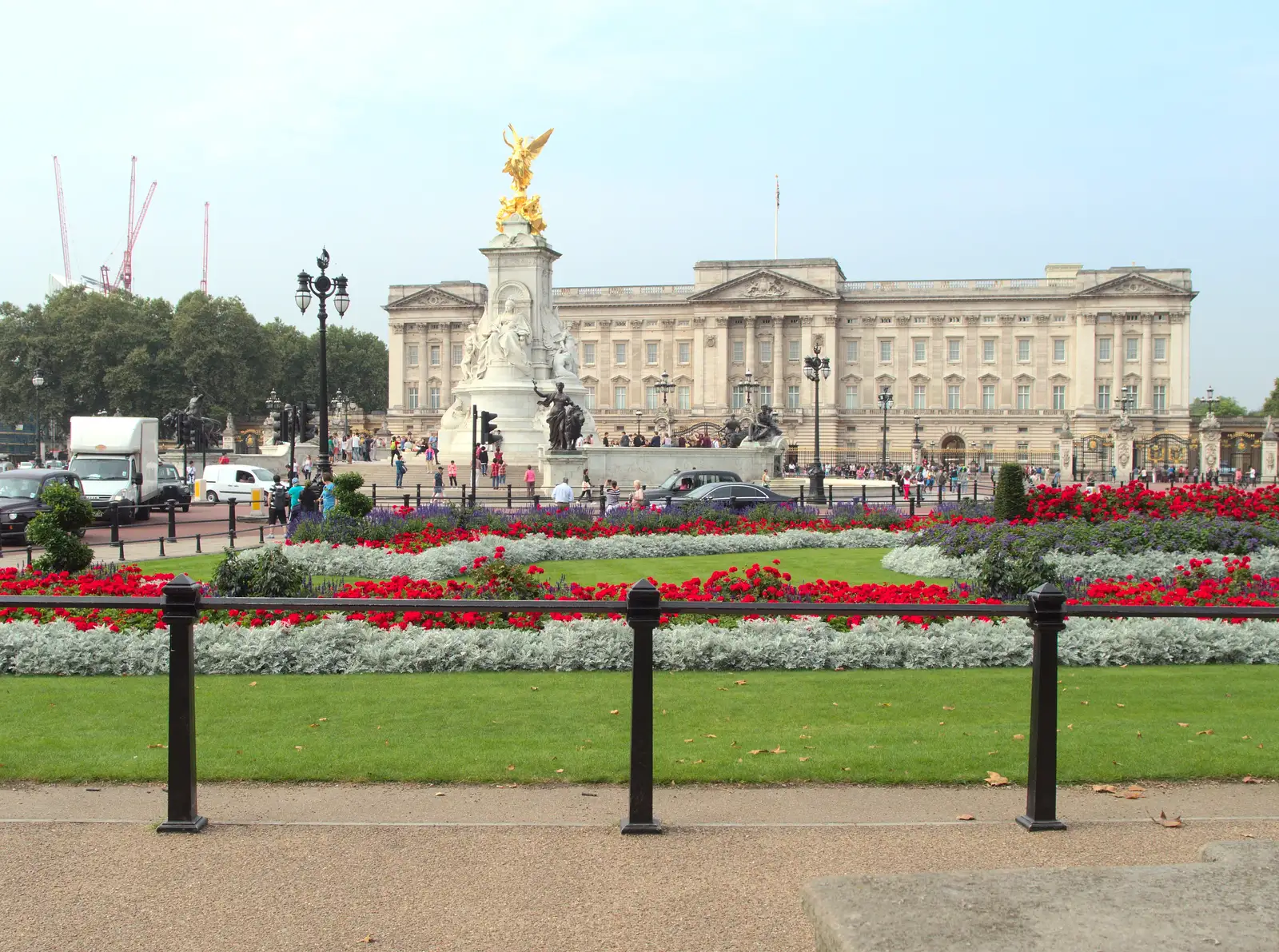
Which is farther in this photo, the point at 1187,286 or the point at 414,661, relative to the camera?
the point at 1187,286

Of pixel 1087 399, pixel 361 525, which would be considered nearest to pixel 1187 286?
pixel 1087 399

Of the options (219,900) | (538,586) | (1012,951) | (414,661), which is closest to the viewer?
(1012,951)

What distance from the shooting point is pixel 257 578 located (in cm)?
1312

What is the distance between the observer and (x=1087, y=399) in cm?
10762

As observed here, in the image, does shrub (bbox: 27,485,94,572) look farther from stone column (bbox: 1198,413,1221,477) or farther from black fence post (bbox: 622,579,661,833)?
stone column (bbox: 1198,413,1221,477)

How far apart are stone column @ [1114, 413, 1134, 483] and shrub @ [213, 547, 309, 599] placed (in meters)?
62.4

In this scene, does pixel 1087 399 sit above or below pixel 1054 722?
above

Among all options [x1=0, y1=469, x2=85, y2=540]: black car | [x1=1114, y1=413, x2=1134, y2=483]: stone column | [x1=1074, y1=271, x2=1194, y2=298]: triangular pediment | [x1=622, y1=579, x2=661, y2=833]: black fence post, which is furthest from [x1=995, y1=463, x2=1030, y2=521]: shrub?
[x1=1074, y1=271, x2=1194, y2=298]: triangular pediment

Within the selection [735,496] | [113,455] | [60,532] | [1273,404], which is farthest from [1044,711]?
[1273,404]

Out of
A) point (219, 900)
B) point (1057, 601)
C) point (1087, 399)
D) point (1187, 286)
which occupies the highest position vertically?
point (1187, 286)

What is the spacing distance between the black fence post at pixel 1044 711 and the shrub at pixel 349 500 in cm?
1669

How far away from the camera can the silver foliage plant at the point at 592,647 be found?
9898mm

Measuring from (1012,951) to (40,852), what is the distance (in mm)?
4341

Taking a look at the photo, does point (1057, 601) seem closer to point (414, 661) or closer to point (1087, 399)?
point (414, 661)
